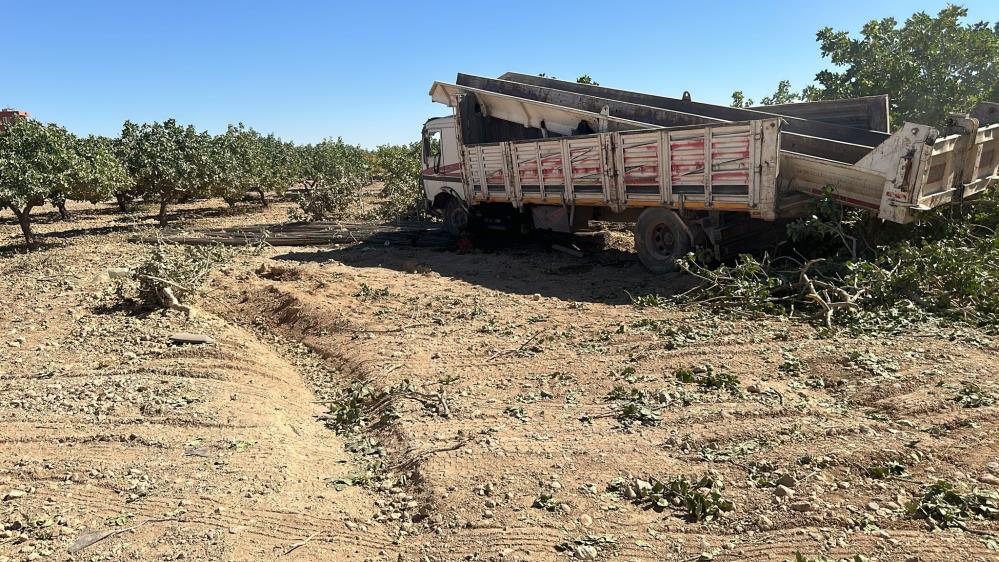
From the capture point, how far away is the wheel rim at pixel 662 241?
9609mm

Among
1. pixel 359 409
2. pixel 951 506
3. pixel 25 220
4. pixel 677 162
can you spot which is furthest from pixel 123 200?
pixel 951 506

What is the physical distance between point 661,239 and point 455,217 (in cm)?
546

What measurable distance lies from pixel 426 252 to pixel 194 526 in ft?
32.7

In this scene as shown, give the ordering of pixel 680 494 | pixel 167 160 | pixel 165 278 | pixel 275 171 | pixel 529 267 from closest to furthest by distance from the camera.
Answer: pixel 680 494 → pixel 165 278 → pixel 529 267 → pixel 167 160 → pixel 275 171

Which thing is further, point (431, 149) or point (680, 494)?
point (431, 149)

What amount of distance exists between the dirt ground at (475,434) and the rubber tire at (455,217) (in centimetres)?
553

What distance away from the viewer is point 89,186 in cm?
1445

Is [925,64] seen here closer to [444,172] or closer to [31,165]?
[444,172]

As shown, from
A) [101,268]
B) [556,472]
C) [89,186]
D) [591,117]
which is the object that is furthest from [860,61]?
[89,186]

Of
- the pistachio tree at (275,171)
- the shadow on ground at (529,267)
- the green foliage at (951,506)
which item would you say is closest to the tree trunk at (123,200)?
the pistachio tree at (275,171)

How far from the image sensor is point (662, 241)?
9.74 m

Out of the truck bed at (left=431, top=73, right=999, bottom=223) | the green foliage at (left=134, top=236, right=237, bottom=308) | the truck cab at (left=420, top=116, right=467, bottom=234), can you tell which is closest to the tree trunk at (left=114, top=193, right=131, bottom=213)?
the truck cab at (left=420, top=116, right=467, bottom=234)

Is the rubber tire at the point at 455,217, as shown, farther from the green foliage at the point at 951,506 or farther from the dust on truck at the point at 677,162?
the green foliage at the point at 951,506

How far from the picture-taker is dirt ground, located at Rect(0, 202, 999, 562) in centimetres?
330
